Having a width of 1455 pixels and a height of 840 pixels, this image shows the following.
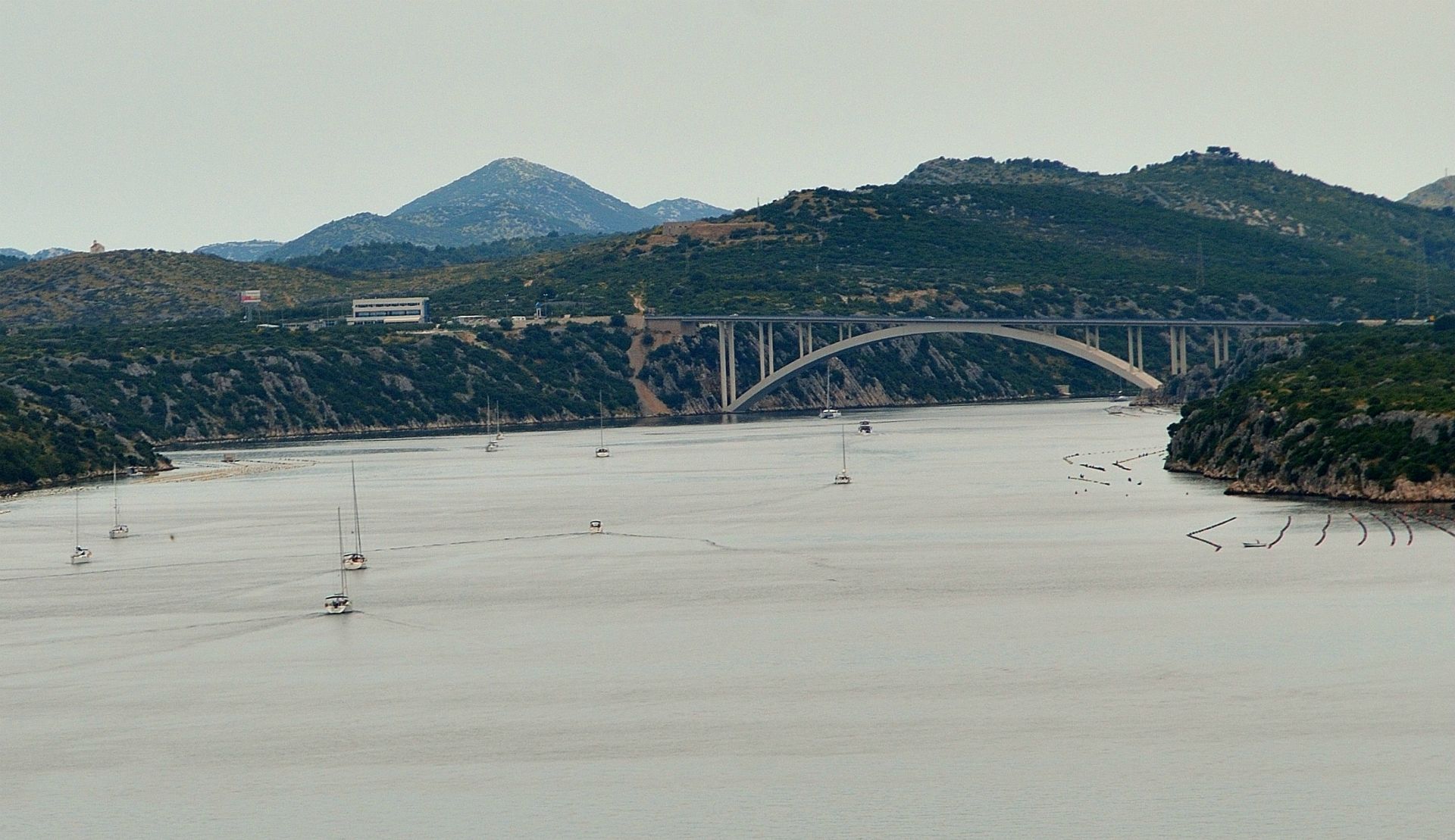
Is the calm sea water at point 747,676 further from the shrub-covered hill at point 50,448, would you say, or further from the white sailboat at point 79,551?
the shrub-covered hill at point 50,448

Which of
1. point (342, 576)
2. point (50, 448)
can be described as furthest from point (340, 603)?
point (50, 448)

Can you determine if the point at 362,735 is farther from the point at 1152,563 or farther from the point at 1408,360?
the point at 1408,360

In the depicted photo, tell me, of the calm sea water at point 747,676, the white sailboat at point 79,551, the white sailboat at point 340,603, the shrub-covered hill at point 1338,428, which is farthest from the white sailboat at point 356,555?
the shrub-covered hill at point 1338,428

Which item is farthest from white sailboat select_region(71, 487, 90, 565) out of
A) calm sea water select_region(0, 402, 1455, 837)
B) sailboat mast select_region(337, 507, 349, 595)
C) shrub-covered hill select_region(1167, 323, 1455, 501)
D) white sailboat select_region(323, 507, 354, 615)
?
shrub-covered hill select_region(1167, 323, 1455, 501)

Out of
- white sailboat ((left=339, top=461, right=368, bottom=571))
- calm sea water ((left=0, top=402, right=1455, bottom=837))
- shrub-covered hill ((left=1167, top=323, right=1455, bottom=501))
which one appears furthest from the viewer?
shrub-covered hill ((left=1167, top=323, right=1455, bottom=501))

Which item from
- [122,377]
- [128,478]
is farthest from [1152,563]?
[122,377]

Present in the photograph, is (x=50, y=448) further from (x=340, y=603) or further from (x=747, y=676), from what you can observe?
(x=747, y=676)

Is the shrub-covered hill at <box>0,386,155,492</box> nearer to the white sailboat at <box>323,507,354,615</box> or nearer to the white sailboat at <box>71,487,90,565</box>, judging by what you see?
the white sailboat at <box>71,487,90,565</box>
